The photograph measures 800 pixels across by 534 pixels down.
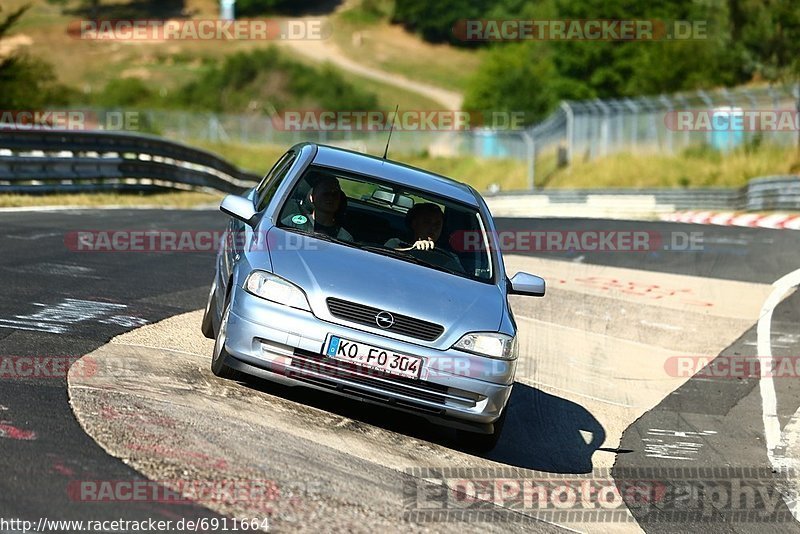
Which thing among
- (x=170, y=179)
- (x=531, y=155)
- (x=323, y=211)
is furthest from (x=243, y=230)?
(x=531, y=155)

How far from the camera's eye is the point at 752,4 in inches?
2345

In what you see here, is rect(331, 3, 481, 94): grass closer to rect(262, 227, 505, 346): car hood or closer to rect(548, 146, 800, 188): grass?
rect(548, 146, 800, 188): grass

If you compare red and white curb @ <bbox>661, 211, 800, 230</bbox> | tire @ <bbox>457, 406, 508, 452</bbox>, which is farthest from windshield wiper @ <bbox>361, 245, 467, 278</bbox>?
red and white curb @ <bbox>661, 211, 800, 230</bbox>

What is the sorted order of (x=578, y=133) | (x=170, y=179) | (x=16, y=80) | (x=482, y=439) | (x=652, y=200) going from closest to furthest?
(x=482, y=439), (x=170, y=179), (x=652, y=200), (x=16, y=80), (x=578, y=133)

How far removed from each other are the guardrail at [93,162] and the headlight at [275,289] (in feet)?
45.8

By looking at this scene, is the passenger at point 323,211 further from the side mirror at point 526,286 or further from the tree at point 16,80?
the tree at point 16,80

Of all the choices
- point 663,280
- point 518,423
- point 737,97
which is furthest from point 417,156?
point 518,423

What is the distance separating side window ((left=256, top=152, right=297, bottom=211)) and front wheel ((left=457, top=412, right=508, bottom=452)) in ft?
6.91

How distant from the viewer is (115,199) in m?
23.5

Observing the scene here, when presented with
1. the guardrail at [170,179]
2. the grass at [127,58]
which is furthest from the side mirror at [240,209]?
the grass at [127,58]

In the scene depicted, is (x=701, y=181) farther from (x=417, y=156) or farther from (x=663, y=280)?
(x=417, y=156)

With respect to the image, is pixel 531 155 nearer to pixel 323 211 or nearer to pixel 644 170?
pixel 644 170

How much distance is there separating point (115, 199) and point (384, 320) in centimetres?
1730

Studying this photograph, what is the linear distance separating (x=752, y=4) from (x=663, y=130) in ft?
68.6
